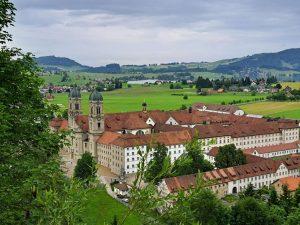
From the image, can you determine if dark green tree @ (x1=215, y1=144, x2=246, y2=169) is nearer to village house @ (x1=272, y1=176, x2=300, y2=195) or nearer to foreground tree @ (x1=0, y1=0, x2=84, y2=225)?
village house @ (x1=272, y1=176, x2=300, y2=195)

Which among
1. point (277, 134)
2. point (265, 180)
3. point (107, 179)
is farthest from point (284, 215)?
point (277, 134)

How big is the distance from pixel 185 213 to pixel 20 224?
6452 mm

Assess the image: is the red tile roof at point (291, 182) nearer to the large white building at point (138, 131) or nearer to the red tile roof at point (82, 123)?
the large white building at point (138, 131)

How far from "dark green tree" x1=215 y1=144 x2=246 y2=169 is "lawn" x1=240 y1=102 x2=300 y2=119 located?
6491cm

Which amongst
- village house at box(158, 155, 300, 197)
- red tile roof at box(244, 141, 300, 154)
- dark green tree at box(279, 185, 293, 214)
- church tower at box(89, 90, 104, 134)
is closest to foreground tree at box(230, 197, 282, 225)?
dark green tree at box(279, 185, 293, 214)

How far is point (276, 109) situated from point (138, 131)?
217 ft

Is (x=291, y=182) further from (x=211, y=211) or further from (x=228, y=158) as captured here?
(x=211, y=211)

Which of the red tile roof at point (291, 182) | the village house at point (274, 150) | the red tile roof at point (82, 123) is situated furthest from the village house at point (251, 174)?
the red tile roof at point (82, 123)

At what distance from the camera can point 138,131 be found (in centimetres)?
9031

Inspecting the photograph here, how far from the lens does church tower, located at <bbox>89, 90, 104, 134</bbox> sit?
81188 mm

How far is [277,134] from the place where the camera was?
9675cm

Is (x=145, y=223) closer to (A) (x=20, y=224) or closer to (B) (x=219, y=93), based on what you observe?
(A) (x=20, y=224)

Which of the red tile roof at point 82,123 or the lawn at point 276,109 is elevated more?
the red tile roof at point 82,123

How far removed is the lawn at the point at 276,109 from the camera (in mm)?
131375
